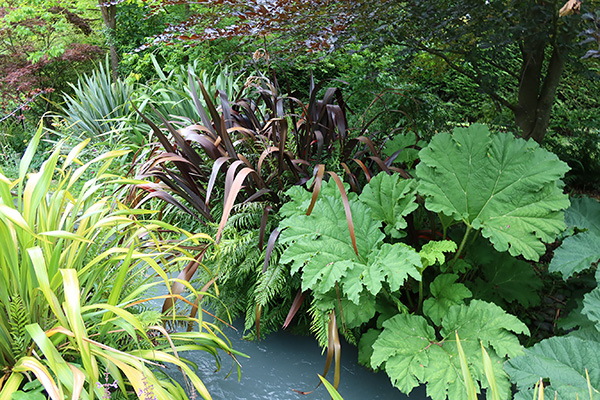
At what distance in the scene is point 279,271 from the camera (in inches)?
71.9

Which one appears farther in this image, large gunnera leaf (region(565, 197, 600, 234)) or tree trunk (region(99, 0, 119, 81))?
tree trunk (region(99, 0, 119, 81))

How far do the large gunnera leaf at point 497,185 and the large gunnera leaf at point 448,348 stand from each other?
283mm

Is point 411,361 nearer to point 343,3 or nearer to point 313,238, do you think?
point 313,238

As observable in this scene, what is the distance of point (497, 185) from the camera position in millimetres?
1708

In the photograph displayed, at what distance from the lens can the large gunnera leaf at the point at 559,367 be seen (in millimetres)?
1209

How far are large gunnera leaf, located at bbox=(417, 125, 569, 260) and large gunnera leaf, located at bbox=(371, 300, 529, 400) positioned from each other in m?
0.28

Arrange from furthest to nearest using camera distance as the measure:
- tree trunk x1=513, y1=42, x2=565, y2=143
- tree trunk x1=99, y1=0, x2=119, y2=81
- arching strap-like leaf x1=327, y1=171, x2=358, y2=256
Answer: tree trunk x1=99, y1=0, x2=119, y2=81
tree trunk x1=513, y1=42, x2=565, y2=143
arching strap-like leaf x1=327, y1=171, x2=358, y2=256

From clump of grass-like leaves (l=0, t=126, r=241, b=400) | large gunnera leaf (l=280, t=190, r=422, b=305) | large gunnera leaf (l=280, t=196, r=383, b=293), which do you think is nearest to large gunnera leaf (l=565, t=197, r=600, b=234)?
large gunnera leaf (l=280, t=190, r=422, b=305)

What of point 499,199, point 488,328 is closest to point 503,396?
point 488,328

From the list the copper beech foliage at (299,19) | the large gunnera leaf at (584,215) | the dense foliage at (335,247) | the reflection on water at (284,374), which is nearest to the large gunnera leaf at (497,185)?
the dense foliage at (335,247)

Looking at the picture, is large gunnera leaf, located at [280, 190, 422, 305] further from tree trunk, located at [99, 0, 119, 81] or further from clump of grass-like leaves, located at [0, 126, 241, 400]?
tree trunk, located at [99, 0, 119, 81]

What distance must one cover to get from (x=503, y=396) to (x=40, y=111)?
8.54m

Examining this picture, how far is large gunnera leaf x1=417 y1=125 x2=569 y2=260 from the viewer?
157cm

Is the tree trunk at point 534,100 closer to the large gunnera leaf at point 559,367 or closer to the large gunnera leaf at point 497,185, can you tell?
the large gunnera leaf at point 497,185
